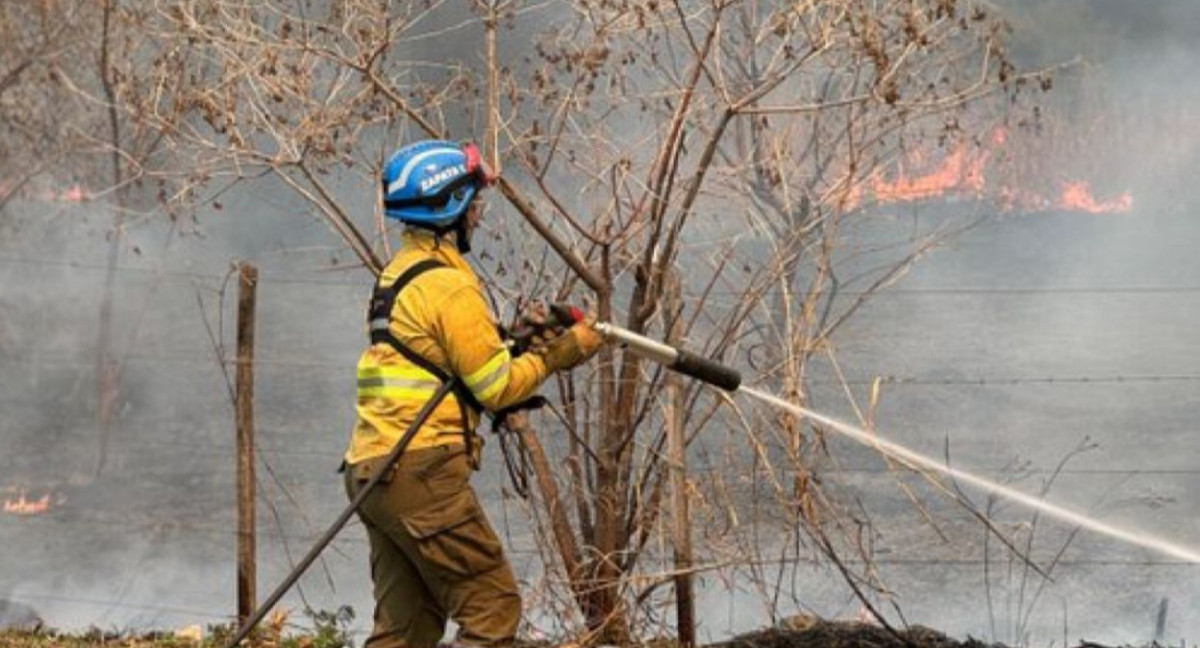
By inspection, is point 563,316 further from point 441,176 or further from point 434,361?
point 441,176

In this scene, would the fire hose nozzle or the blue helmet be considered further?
the fire hose nozzle

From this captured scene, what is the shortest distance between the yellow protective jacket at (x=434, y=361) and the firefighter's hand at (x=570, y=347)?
0.15ft

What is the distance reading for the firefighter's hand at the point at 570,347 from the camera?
6266 millimetres

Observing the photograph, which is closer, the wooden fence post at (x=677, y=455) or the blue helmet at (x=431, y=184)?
the blue helmet at (x=431, y=184)

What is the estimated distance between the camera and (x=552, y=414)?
9.22 metres

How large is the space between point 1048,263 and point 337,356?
40.1 ft

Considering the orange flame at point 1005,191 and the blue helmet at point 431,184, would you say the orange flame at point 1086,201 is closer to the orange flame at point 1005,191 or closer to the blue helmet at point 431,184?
the orange flame at point 1005,191

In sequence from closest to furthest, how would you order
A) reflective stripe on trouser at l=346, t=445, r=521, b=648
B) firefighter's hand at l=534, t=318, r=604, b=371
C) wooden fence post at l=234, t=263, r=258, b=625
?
1. reflective stripe on trouser at l=346, t=445, r=521, b=648
2. firefighter's hand at l=534, t=318, r=604, b=371
3. wooden fence post at l=234, t=263, r=258, b=625

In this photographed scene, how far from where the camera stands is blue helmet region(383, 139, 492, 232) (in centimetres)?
621

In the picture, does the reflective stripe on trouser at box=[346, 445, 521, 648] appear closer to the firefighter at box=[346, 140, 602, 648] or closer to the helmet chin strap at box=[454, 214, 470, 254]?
the firefighter at box=[346, 140, 602, 648]

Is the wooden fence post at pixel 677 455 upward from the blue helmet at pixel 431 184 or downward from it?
downward

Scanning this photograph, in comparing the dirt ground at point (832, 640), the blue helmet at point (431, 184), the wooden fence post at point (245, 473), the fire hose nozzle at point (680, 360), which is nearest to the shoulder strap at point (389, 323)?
the blue helmet at point (431, 184)

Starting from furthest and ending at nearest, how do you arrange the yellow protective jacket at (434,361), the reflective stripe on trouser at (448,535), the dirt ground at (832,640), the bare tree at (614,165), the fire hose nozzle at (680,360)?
the bare tree at (614,165)
the dirt ground at (832,640)
the fire hose nozzle at (680,360)
the reflective stripe on trouser at (448,535)
the yellow protective jacket at (434,361)

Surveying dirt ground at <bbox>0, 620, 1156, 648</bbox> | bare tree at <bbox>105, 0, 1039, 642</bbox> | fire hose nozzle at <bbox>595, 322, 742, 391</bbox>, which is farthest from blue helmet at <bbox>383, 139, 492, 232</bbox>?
dirt ground at <bbox>0, 620, 1156, 648</bbox>
